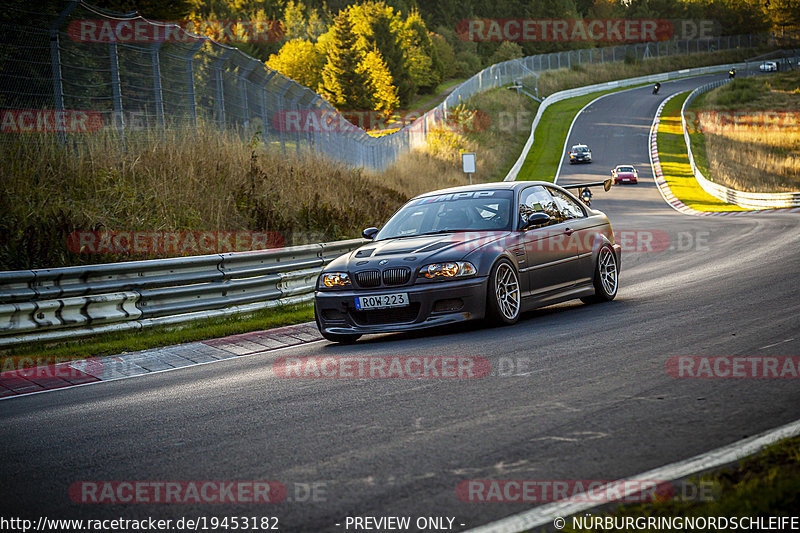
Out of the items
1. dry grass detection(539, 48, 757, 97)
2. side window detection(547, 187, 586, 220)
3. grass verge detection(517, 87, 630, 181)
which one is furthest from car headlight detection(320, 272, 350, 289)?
dry grass detection(539, 48, 757, 97)

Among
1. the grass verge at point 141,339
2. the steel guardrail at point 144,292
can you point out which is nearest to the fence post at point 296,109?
the steel guardrail at point 144,292

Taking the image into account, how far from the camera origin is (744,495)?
11.0 feet

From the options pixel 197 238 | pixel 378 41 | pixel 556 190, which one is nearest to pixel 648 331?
pixel 556 190

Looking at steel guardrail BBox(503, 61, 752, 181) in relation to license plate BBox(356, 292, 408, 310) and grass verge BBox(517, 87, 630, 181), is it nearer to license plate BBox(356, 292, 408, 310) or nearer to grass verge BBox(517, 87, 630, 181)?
grass verge BBox(517, 87, 630, 181)

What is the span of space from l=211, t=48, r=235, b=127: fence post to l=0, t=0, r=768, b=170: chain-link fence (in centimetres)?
2

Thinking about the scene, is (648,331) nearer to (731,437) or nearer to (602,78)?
(731,437)

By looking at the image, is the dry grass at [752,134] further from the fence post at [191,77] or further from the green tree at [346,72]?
the green tree at [346,72]

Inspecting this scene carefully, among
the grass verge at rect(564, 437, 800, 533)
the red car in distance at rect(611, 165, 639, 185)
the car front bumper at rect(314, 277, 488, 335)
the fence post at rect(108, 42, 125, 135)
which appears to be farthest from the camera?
the red car in distance at rect(611, 165, 639, 185)

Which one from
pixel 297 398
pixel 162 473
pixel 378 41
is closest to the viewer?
pixel 162 473

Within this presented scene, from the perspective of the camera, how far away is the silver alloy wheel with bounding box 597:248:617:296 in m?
10.7

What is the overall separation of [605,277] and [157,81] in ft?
30.0

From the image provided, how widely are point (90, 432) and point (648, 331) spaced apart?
4936 mm

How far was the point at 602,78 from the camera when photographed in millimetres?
90312

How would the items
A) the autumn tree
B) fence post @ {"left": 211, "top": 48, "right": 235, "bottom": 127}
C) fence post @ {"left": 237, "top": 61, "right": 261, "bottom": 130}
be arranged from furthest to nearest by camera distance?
the autumn tree < fence post @ {"left": 237, "top": 61, "right": 261, "bottom": 130} < fence post @ {"left": 211, "top": 48, "right": 235, "bottom": 127}
